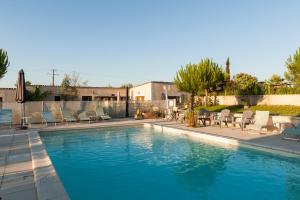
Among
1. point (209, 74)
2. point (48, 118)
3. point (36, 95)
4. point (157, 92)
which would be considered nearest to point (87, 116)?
point (48, 118)

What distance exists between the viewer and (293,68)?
18.8 meters

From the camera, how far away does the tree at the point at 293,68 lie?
59.7 ft

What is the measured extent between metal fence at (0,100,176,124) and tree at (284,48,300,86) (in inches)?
408

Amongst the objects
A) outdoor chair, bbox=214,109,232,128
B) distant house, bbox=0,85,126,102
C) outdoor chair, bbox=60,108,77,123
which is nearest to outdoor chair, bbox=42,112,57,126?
outdoor chair, bbox=60,108,77,123

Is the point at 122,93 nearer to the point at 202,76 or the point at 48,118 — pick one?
the point at 202,76

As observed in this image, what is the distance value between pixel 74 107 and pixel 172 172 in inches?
504

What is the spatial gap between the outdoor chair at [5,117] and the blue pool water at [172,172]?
215 inches

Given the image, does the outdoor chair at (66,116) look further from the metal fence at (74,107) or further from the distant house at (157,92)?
the distant house at (157,92)

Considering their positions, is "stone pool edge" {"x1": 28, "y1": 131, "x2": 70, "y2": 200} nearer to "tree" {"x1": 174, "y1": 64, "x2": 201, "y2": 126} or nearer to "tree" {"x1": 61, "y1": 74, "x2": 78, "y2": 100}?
"tree" {"x1": 174, "y1": 64, "x2": 201, "y2": 126}

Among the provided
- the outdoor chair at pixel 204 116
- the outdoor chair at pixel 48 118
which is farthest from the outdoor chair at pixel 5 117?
the outdoor chair at pixel 204 116

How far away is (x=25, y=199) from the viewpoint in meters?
3.68

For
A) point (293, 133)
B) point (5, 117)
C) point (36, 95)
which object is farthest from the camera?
point (36, 95)

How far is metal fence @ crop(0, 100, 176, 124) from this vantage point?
1516cm

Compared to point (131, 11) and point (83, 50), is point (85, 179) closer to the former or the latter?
point (131, 11)
